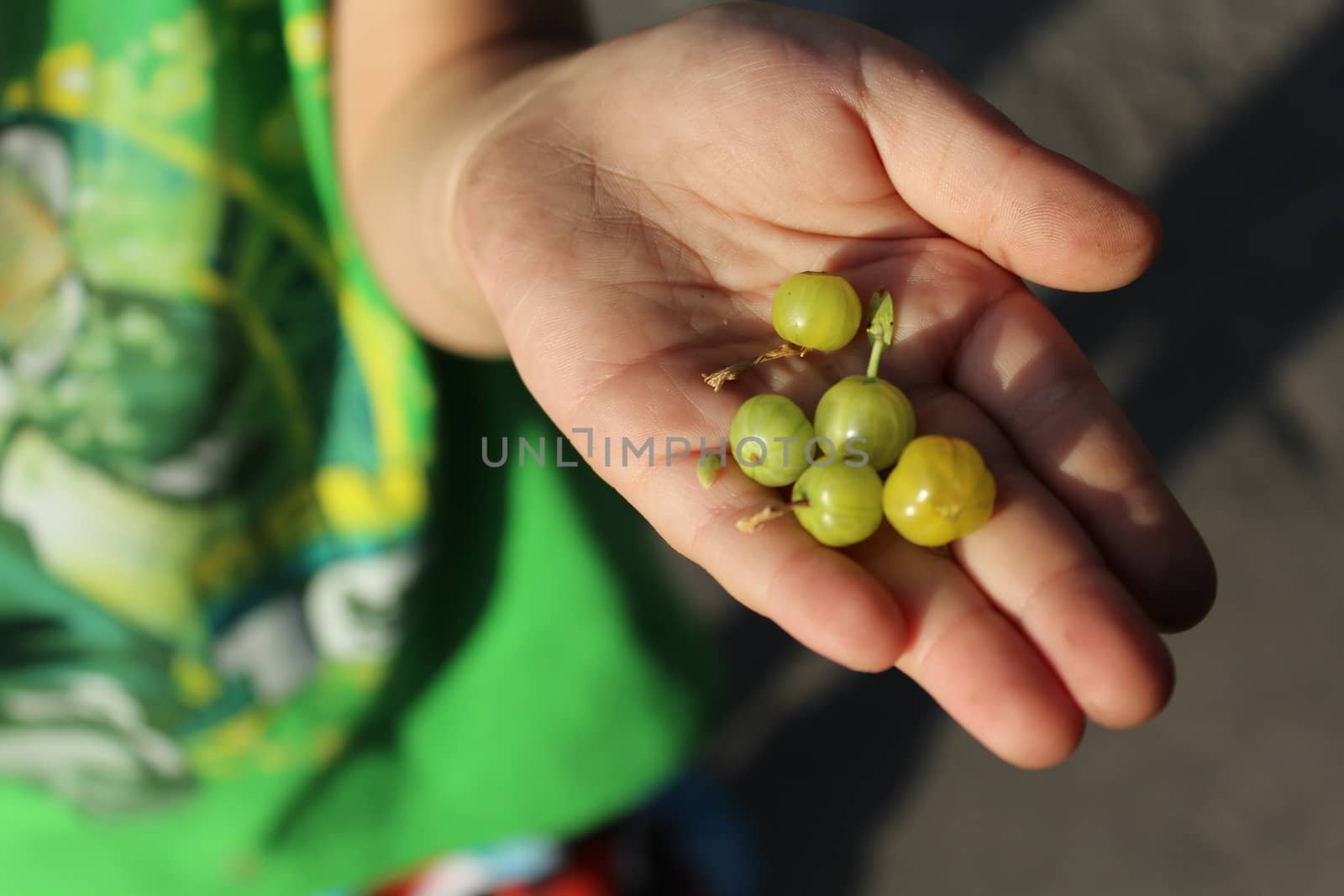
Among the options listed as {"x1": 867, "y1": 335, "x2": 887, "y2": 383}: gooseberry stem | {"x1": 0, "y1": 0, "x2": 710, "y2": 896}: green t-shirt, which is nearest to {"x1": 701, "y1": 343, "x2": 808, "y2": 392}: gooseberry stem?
{"x1": 867, "y1": 335, "x2": 887, "y2": 383}: gooseberry stem

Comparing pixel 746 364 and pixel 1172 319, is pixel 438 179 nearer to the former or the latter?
pixel 746 364

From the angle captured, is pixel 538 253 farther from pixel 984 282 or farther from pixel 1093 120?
pixel 1093 120

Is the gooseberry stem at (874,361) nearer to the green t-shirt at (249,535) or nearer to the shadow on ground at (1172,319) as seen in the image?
the green t-shirt at (249,535)

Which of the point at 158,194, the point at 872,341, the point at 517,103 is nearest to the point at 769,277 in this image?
the point at 872,341

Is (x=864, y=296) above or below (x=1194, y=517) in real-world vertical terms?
above

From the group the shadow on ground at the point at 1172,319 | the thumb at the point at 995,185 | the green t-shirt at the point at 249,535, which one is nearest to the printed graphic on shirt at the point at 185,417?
the green t-shirt at the point at 249,535

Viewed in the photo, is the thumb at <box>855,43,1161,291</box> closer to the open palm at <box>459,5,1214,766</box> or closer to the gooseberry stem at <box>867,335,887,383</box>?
the open palm at <box>459,5,1214,766</box>

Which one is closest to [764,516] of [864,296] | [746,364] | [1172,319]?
[746,364]
